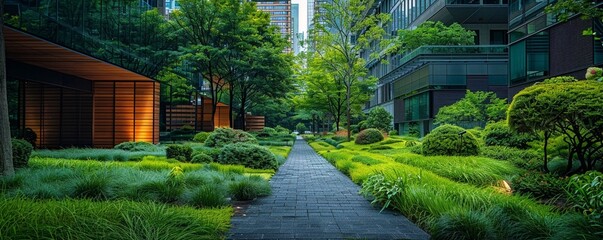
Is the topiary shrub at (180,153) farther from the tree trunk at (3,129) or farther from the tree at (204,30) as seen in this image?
the tree at (204,30)

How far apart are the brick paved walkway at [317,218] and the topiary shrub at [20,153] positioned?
6150 mm

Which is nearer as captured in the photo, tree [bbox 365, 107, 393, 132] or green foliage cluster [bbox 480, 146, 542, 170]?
green foliage cluster [bbox 480, 146, 542, 170]

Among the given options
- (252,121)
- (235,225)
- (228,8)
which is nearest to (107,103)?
(228,8)

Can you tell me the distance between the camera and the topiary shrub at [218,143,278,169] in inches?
525

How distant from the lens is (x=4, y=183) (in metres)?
7.31

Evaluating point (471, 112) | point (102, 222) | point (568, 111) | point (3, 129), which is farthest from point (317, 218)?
point (471, 112)

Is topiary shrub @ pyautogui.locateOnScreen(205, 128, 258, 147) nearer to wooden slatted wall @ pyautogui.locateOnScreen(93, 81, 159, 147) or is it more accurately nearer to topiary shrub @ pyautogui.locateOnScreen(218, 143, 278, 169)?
wooden slatted wall @ pyautogui.locateOnScreen(93, 81, 159, 147)

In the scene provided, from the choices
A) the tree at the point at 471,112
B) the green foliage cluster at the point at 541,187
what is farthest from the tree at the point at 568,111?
the tree at the point at 471,112

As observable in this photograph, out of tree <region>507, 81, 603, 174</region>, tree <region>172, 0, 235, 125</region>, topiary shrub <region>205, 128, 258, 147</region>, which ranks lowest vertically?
topiary shrub <region>205, 128, 258, 147</region>

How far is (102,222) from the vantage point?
4410 millimetres

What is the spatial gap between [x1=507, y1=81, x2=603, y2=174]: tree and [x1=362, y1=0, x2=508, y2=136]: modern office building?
63.8 ft

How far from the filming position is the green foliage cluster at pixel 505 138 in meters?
14.3

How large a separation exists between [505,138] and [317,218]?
37.7ft

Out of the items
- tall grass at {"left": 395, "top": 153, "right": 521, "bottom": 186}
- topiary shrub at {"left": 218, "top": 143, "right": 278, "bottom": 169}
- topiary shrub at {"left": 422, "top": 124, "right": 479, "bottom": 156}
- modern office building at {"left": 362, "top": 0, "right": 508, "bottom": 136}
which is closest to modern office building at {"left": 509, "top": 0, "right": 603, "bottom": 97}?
topiary shrub at {"left": 422, "top": 124, "right": 479, "bottom": 156}
